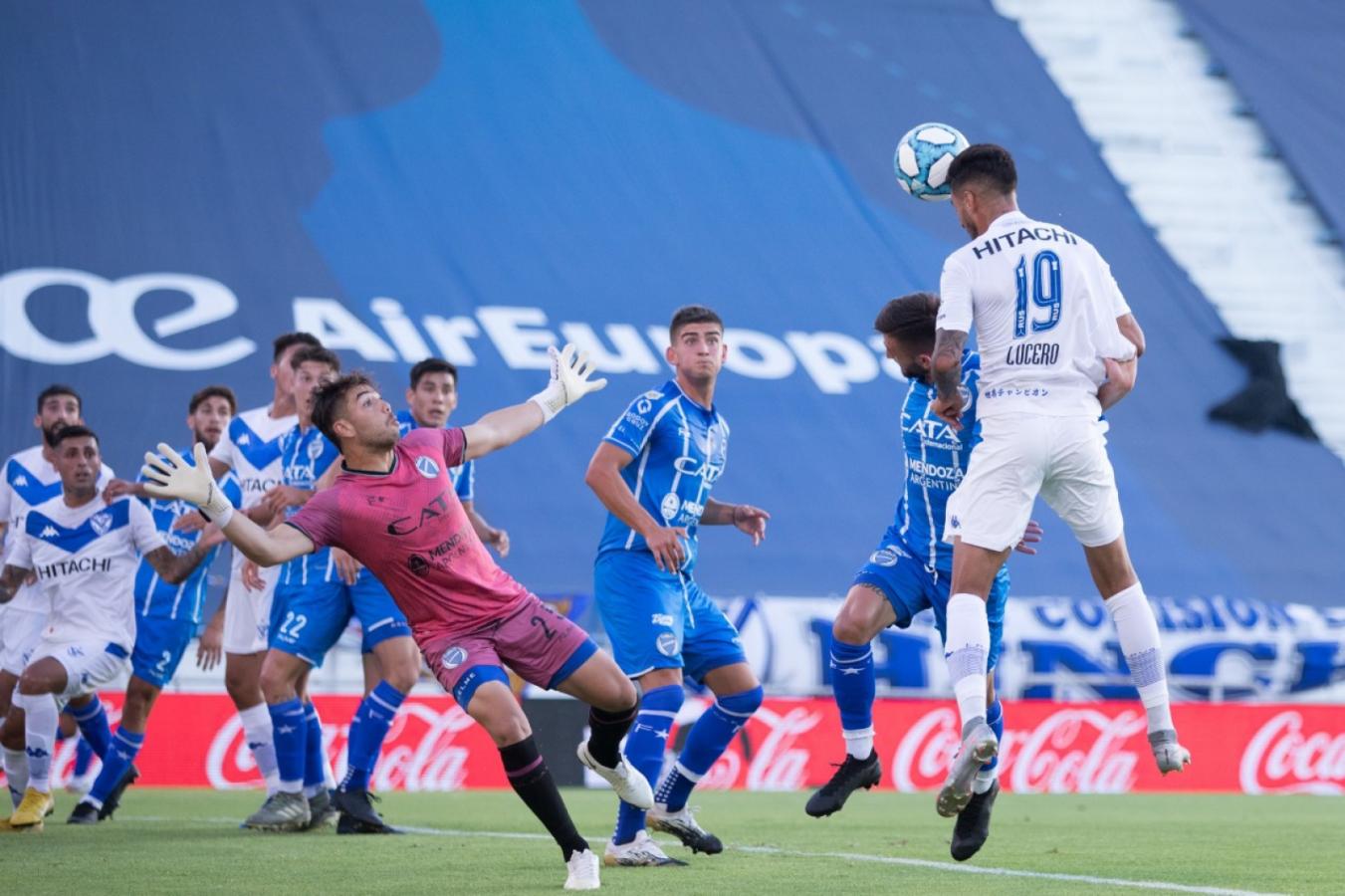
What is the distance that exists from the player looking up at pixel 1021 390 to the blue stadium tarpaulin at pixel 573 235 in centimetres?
1149

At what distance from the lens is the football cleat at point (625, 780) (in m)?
7.21

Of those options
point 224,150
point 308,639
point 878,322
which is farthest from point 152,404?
point 878,322

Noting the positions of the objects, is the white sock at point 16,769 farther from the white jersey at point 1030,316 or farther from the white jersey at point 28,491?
the white jersey at point 1030,316

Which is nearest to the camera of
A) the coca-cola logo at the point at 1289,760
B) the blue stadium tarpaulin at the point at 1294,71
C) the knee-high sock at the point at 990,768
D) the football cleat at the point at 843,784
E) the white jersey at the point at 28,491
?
the knee-high sock at the point at 990,768

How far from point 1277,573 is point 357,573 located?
1377cm

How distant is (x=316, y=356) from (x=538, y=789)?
4106mm

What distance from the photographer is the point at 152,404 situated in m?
18.3

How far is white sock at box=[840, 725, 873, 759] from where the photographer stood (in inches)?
314

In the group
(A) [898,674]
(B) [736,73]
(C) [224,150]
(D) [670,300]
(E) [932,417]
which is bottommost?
(A) [898,674]

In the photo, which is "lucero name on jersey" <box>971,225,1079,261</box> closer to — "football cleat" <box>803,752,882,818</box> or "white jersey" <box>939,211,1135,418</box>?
"white jersey" <box>939,211,1135,418</box>

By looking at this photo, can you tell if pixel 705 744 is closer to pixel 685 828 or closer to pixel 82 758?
pixel 685 828

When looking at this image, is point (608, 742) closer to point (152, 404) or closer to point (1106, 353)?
point (1106, 353)

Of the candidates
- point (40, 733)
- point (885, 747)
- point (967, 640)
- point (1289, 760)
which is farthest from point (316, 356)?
point (1289, 760)

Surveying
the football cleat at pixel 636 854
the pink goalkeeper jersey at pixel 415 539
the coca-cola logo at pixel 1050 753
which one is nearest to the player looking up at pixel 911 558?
A: the football cleat at pixel 636 854
